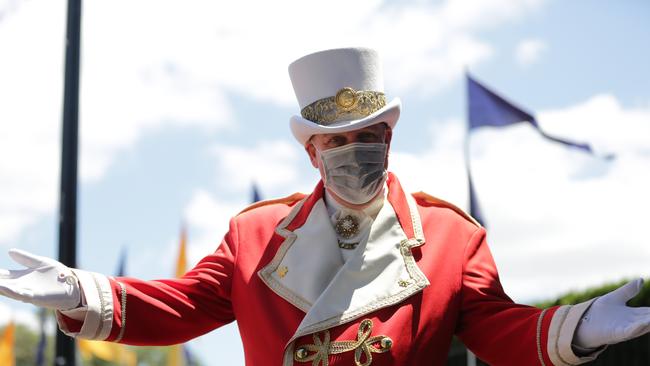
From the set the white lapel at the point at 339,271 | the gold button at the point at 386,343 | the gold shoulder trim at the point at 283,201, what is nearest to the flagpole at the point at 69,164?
the gold shoulder trim at the point at 283,201

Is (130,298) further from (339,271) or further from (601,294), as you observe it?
(601,294)

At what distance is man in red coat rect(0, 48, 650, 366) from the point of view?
3863 millimetres

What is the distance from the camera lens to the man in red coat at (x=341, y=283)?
12.7 feet

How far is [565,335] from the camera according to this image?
3645mm

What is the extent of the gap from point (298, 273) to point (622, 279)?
6.23 meters

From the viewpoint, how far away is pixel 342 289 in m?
3.98

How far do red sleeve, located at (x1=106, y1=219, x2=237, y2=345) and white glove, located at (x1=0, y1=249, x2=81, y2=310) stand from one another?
0.62ft

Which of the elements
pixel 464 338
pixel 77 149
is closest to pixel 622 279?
pixel 77 149

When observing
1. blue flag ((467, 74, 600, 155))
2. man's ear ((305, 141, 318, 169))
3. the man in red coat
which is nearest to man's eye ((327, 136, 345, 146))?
the man in red coat

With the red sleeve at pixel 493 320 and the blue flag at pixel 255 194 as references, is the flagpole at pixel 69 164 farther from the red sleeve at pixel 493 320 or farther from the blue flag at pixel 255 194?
the blue flag at pixel 255 194

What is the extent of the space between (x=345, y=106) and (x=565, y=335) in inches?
44.7

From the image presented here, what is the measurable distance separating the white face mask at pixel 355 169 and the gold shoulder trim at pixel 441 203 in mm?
339

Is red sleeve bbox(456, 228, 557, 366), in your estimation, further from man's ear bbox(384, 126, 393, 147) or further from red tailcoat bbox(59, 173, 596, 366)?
man's ear bbox(384, 126, 393, 147)

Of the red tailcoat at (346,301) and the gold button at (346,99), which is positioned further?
the gold button at (346,99)
